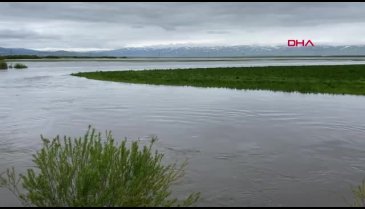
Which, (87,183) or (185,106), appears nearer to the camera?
(87,183)

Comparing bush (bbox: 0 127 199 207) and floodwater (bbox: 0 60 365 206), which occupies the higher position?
bush (bbox: 0 127 199 207)

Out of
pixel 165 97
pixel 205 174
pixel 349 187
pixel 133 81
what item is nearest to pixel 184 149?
pixel 205 174

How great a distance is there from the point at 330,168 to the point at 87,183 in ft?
26.1

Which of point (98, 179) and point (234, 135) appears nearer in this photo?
point (98, 179)

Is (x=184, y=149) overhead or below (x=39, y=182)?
below

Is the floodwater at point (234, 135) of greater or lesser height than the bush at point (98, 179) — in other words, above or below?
below

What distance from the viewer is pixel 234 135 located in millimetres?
16969

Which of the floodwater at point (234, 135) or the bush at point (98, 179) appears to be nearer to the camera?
the bush at point (98, 179)

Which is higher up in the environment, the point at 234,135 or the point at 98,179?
the point at 98,179

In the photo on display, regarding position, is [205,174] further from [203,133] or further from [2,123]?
[2,123]

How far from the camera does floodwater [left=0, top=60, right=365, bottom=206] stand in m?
10.6

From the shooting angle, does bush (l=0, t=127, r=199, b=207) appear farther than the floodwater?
No

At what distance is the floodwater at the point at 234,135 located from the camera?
34.7 ft

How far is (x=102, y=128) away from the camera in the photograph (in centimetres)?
1823
